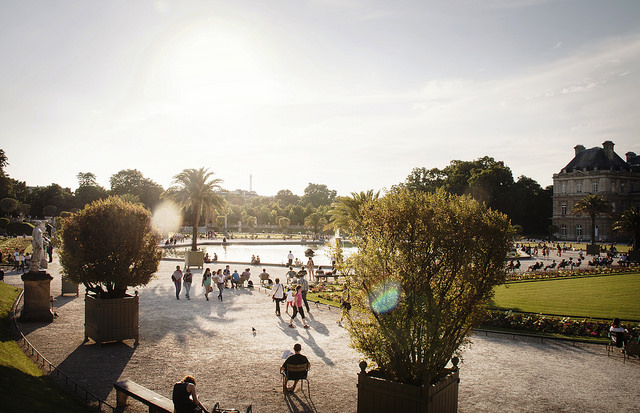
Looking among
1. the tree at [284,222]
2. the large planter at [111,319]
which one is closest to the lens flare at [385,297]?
the large planter at [111,319]

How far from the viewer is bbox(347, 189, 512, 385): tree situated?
7621 mm

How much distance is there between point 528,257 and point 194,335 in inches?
1806

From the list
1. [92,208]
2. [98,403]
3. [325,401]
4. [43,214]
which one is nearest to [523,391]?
[325,401]

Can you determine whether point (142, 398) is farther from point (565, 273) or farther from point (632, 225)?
point (632, 225)

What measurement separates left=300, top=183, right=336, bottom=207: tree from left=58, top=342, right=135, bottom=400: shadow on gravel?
14148 cm

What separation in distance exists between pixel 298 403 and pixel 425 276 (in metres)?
4.40

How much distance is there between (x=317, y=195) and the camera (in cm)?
15825

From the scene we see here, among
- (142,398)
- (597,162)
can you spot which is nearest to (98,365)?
(142,398)

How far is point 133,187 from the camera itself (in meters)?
109

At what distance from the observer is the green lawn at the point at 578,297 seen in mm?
19562

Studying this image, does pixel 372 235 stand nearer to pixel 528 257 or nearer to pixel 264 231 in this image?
pixel 528 257

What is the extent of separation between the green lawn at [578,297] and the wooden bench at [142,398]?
13.2 m

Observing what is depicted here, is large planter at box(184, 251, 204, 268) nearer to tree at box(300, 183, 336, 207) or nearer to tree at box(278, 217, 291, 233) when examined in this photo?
tree at box(278, 217, 291, 233)

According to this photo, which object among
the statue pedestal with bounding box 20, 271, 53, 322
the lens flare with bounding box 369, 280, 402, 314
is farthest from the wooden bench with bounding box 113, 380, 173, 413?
the statue pedestal with bounding box 20, 271, 53, 322
